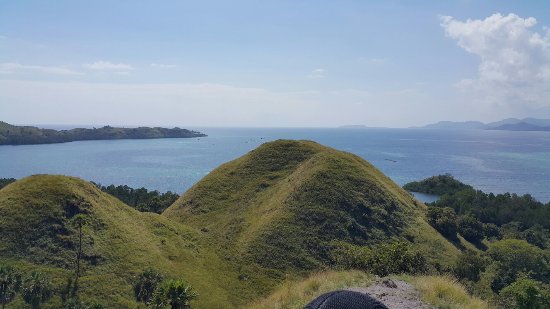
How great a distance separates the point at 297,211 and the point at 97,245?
1121 inches

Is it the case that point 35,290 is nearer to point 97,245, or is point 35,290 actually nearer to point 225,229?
point 97,245

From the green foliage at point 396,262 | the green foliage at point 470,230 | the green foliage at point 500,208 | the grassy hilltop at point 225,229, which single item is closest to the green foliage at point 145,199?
the grassy hilltop at point 225,229

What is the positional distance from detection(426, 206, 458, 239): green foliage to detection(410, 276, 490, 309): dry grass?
60990mm

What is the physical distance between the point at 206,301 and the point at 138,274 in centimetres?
854

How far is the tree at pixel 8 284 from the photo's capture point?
39.7 m

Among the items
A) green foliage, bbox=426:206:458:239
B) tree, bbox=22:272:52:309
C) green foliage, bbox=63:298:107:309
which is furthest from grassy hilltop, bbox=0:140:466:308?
green foliage, bbox=63:298:107:309

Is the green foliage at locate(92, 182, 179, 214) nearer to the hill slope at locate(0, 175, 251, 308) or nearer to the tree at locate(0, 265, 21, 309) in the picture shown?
the hill slope at locate(0, 175, 251, 308)

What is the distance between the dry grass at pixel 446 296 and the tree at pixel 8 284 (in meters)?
39.9

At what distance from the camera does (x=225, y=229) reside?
65375 millimetres

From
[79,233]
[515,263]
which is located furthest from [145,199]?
[515,263]

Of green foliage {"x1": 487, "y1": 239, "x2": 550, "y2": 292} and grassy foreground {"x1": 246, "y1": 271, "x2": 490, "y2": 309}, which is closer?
grassy foreground {"x1": 246, "y1": 271, "x2": 490, "y2": 309}

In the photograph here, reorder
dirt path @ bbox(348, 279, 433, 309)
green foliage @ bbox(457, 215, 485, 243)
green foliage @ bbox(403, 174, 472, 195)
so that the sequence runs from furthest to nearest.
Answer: green foliage @ bbox(403, 174, 472, 195) → green foliage @ bbox(457, 215, 485, 243) → dirt path @ bbox(348, 279, 433, 309)

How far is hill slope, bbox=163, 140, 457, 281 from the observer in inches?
2277

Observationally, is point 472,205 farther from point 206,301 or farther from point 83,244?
point 83,244
